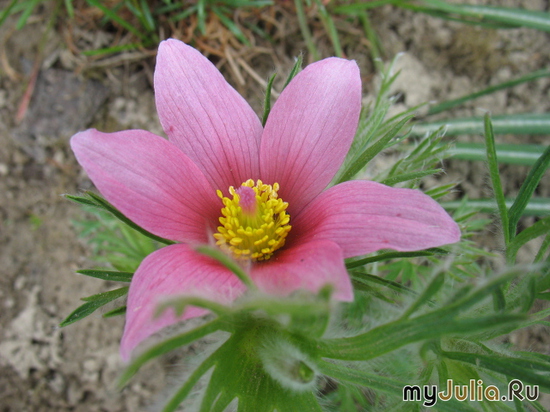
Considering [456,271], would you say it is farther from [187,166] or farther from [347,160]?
[187,166]

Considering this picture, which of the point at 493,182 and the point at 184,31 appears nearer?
the point at 493,182

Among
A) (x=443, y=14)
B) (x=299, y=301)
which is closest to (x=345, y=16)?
(x=443, y=14)

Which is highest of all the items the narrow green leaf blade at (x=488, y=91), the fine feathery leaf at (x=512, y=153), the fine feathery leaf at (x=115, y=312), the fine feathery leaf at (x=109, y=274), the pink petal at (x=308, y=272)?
the pink petal at (x=308, y=272)

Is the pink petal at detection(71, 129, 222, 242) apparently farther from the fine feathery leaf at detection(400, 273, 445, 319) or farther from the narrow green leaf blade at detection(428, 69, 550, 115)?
the narrow green leaf blade at detection(428, 69, 550, 115)

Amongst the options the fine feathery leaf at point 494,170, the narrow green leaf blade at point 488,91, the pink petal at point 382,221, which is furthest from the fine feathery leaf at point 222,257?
the narrow green leaf blade at point 488,91

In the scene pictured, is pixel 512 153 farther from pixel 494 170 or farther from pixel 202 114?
pixel 202 114

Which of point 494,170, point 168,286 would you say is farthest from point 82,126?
point 494,170

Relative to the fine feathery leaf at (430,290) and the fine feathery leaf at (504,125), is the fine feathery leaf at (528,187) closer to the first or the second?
the fine feathery leaf at (430,290)
